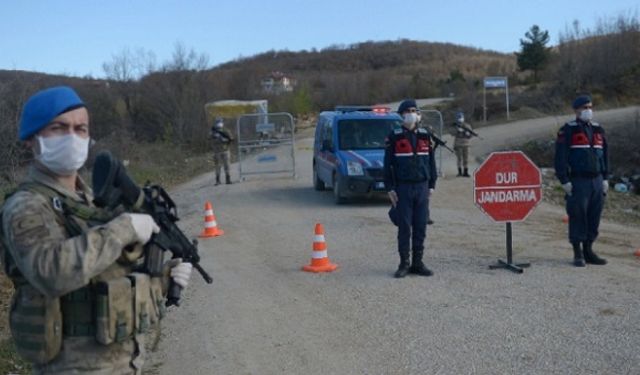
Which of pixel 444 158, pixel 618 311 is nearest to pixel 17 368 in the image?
pixel 618 311

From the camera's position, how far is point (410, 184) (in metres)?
8.62

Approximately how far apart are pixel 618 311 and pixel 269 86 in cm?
6770

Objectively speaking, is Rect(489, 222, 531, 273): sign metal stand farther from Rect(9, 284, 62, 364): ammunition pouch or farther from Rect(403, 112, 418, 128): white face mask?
Rect(9, 284, 62, 364): ammunition pouch

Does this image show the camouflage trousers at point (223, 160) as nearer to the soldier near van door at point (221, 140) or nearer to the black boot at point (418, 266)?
the soldier near van door at point (221, 140)

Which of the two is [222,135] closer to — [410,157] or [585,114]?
[410,157]

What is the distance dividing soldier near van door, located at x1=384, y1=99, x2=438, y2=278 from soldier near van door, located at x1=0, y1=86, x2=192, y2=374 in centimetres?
589

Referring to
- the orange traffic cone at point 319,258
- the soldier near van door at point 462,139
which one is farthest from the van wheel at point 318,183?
the orange traffic cone at point 319,258

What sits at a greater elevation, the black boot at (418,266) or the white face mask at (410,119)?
the white face mask at (410,119)

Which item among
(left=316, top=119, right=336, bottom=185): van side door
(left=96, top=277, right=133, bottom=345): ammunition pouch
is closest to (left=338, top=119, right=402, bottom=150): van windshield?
(left=316, top=119, right=336, bottom=185): van side door

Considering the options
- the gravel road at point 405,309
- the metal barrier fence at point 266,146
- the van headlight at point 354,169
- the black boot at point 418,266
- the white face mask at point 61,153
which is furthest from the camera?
the metal barrier fence at point 266,146

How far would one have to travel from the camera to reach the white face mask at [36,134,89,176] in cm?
284

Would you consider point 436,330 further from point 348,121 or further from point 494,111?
point 494,111

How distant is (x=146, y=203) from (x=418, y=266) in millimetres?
6048

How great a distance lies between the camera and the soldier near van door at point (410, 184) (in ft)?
28.3
